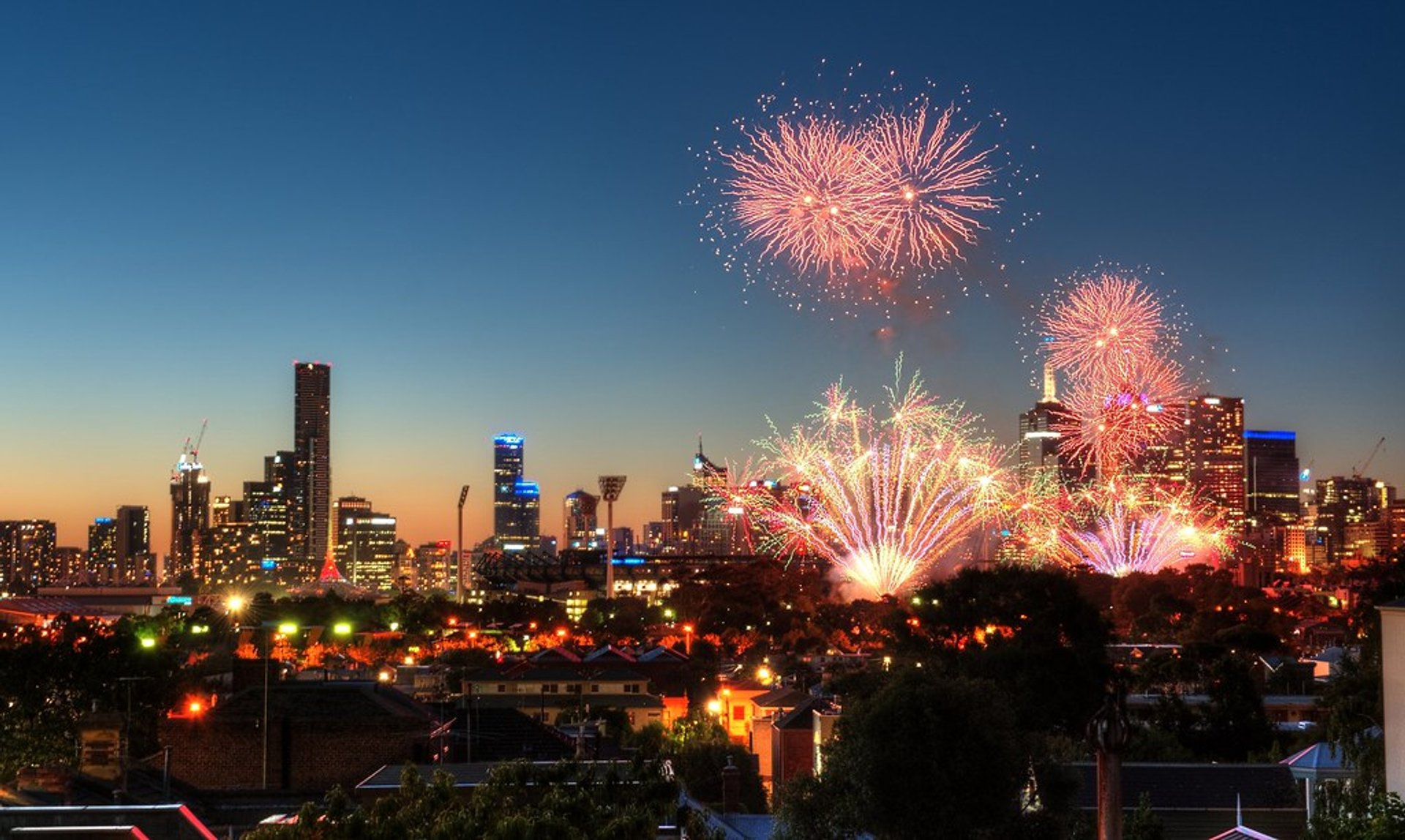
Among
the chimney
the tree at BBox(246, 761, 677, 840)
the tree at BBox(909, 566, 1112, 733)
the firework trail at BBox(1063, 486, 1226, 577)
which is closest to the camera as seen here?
the tree at BBox(246, 761, 677, 840)

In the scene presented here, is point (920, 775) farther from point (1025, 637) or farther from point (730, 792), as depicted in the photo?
point (1025, 637)

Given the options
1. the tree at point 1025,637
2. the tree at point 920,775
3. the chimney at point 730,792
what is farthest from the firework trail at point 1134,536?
the tree at point 920,775

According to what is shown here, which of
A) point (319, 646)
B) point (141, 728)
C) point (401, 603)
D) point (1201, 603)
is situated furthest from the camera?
point (401, 603)

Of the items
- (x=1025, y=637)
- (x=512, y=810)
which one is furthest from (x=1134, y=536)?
(x=512, y=810)

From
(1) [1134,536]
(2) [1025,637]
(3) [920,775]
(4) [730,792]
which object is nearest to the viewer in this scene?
(3) [920,775]

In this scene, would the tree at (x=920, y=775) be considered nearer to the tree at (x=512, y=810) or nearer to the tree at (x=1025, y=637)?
the tree at (x=512, y=810)

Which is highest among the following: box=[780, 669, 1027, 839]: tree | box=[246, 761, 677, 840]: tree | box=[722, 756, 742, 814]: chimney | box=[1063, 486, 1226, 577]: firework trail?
box=[1063, 486, 1226, 577]: firework trail

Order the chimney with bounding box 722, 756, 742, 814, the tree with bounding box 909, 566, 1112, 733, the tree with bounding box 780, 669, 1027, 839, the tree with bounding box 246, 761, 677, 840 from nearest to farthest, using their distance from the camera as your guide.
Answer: the tree with bounding box 246, 761, 677, 840 → the tree with bounding box 780, 669, 1027, 839 → the chimney with bounding box 722, 756, 742, 814 → the tree with bounding box 909, 566, 1112, 733

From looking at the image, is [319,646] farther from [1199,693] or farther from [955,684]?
[955,684]

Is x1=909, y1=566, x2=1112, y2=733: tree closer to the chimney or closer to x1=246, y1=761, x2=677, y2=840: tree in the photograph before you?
the chimney

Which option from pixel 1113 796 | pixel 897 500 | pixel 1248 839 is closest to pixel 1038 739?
pixel 1248 839

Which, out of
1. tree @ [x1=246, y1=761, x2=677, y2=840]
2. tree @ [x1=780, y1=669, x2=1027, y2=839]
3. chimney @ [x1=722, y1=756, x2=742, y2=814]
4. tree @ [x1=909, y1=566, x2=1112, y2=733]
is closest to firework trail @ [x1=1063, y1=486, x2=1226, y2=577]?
tree @ [x1=909, y1=566, x2=1112, y2=733]
